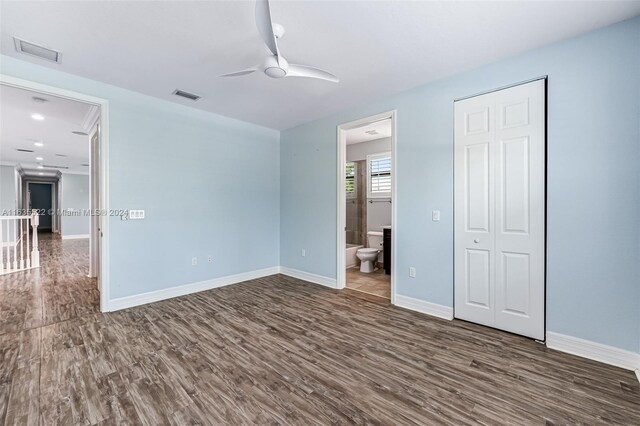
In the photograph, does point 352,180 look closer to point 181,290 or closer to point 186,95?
point 186,95

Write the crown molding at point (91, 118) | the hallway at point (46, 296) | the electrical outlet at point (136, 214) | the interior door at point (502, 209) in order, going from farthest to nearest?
the crown molding at point (91, 118), the electrical outlet at point (136, 214), the hallway at point (46, 296), the interior door at point (502, 209)

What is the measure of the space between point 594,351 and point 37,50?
550cm

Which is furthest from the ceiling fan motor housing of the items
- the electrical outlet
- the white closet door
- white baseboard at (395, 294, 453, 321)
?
white baseboard at (395, 294, 453, 321)

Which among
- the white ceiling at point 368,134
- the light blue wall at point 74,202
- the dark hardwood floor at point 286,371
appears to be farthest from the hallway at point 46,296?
the light blue wall at point 74,202

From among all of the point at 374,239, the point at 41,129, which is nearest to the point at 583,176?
the point at 374,239

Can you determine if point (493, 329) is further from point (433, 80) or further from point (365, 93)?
point (365, 93)

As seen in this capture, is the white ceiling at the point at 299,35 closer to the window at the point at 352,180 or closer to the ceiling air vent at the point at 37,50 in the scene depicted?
the ceiling air vent at the point at 37,50

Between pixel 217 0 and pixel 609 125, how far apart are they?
3.13 m

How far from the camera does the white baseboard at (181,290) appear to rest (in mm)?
3371

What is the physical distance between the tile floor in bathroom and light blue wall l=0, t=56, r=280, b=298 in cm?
149

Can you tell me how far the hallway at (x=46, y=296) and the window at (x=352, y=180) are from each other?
16.5 feet

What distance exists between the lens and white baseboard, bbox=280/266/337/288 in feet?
14.1

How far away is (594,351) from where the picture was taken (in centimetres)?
224

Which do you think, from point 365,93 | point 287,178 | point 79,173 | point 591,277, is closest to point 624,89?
point 591,277
